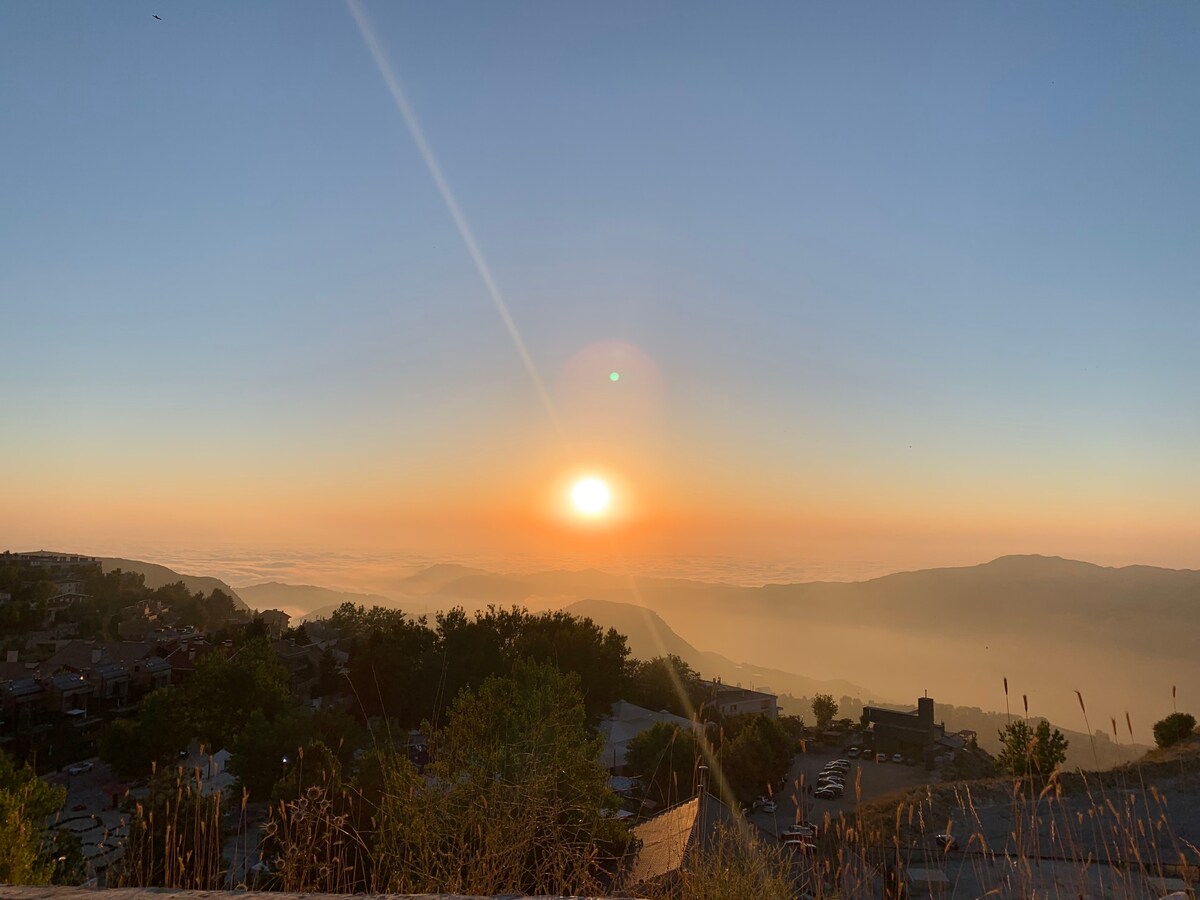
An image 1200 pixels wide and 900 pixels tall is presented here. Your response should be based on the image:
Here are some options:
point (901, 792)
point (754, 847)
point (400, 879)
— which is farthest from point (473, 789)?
point (901, 792)

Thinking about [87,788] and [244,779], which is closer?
[244,779]

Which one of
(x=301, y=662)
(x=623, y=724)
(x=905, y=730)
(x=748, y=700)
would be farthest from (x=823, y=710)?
(x=301, y=662)

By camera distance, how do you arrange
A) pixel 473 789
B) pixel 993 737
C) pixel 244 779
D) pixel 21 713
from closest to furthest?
pixel 473 789, pixel 244 779, pixel 21 713, pixel 993 737

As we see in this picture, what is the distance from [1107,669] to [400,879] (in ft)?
740

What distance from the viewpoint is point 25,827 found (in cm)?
541

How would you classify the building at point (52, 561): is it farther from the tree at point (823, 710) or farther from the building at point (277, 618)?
the tree at point (823, 710)

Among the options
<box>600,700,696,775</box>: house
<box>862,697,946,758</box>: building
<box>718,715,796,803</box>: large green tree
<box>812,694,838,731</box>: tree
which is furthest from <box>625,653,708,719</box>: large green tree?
<box>718,715,796,803</box>: large green tree

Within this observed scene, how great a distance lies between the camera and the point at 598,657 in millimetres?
48719

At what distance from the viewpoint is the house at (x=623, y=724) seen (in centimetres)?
3703

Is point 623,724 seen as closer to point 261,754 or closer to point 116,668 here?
point 261,754

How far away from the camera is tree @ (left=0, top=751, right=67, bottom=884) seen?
5543 mm

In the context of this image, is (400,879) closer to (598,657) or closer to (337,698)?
(598,657)

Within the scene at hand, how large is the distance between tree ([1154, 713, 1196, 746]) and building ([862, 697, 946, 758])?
15.7m

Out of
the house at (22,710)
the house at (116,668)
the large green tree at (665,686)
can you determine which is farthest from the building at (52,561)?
the large green tree at (665,686)
